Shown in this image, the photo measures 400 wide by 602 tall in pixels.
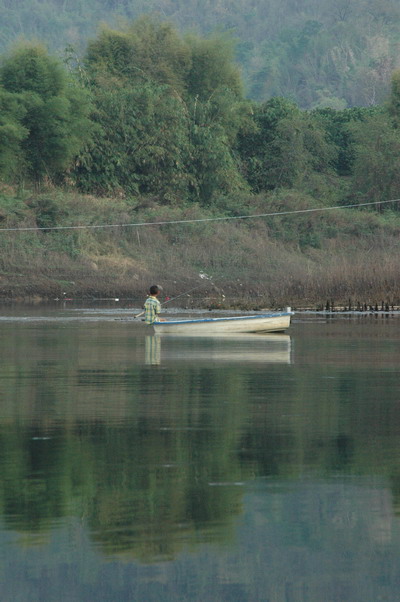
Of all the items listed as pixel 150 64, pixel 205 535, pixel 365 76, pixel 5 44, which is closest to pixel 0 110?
pixel 150 64

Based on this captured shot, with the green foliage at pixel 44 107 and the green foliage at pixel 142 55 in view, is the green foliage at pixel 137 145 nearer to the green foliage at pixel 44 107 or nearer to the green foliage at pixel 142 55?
the green foliage at pixel 44 107

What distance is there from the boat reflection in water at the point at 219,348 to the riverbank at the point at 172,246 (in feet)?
66.7

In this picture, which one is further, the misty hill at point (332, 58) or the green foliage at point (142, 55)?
the misty hill at point (332, 58)

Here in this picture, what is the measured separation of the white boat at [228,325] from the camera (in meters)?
28.3

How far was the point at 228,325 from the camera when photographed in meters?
29.1

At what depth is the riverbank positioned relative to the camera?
188 feet

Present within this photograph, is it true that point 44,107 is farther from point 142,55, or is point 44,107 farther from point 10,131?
point 142,55

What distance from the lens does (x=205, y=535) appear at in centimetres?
762

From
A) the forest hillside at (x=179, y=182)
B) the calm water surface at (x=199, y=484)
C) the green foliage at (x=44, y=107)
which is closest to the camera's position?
the calm water surface at (x=199, y=484)

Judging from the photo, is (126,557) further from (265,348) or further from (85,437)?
(265,348)

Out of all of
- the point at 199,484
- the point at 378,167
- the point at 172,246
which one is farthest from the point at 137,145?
the point at 199,484

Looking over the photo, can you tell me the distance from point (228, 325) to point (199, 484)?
19.9 meters

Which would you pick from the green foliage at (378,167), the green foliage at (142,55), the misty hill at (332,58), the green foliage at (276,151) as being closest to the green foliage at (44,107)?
the green foliage at (142,55)

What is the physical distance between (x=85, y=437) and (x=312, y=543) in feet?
14.7
